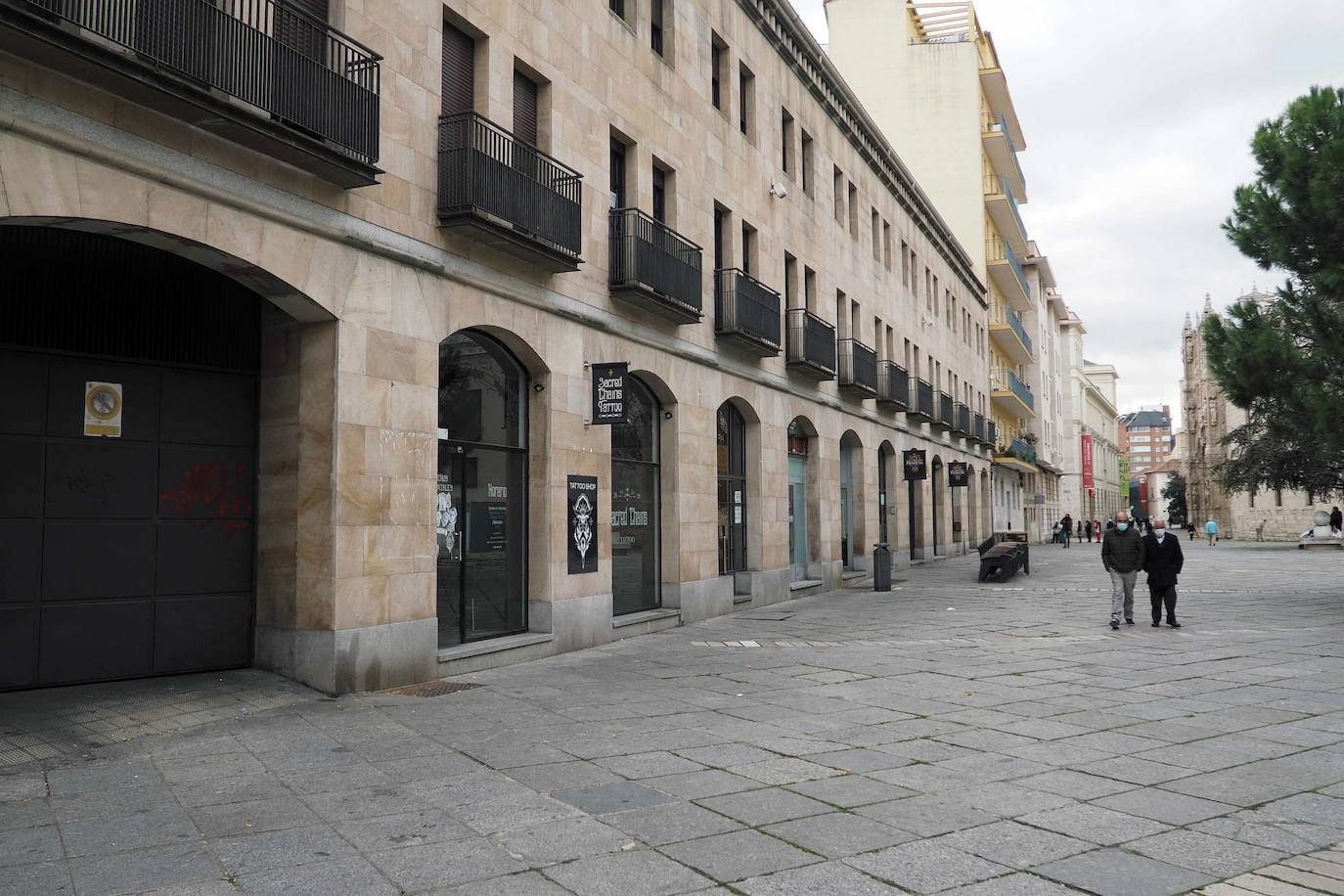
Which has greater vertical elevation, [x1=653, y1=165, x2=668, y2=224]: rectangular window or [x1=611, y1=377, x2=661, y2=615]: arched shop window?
[x1=653, y1=165, x2=668, y2=224]: rectangular window

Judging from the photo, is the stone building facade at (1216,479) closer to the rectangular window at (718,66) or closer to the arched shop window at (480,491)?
the rectangular window at (718,66)

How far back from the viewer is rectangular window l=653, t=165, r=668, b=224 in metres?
16.3

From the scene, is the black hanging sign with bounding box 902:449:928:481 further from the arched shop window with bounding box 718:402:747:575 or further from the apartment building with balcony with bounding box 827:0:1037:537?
the apartment building with balcony with bounding box 827:0:1037:537

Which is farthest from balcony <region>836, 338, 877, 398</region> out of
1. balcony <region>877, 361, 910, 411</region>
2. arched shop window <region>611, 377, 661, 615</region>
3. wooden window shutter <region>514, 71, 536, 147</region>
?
wooden window shutter <region>514, 71, 536, 147</region>

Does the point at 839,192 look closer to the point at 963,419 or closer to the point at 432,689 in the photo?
the point at 963,419

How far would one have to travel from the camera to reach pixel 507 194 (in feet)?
37.6

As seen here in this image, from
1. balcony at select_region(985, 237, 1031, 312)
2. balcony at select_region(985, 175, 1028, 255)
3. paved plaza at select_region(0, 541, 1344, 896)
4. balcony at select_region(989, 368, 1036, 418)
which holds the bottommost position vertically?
paved plaza at select_region(0, 541, 1344, 896)

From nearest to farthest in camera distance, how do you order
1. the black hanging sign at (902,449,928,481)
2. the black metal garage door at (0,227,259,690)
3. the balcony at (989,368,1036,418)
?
the black metal garage door at (0,227,259,690)
the black hanging sign at (902,449,928,481)
the balcony at (989,368,1036,418)

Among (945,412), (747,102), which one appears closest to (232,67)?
(747,102)

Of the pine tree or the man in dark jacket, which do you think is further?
the pine tree

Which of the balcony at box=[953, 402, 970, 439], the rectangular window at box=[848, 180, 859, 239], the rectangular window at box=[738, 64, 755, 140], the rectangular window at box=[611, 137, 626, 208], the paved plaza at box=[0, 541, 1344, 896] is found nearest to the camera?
the paved plaza at box=[0, 541, 1344, 896]

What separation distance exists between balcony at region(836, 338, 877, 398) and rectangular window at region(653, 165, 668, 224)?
8.67 m

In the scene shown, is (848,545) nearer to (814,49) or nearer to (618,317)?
(814,49)

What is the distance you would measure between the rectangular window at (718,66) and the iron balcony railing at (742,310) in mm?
3168
